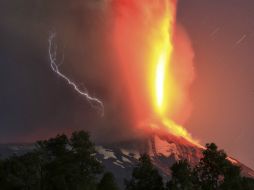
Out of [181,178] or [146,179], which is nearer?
[181,178]

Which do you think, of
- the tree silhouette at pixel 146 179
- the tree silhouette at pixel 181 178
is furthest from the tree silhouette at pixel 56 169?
the tree silhouette at pixel 181 178

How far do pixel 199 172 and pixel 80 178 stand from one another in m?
23.0

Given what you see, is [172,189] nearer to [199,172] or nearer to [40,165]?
[199,172]

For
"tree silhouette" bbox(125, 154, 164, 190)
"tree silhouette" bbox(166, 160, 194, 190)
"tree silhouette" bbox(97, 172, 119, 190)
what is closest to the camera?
"tree silhouette" bbox(97, 172, 119, 190)

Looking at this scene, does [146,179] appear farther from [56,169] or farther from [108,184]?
[56,169]

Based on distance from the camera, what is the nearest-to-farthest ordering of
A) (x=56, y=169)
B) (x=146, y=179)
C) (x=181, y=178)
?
(x=181, y=178) → (x=56, y=169) → (x=146, y=179)

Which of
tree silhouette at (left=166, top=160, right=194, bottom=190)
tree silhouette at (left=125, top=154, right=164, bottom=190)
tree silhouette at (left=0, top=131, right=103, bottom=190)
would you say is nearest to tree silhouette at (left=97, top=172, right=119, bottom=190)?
tree silhouette at (left=0, top=131, right=103, bottom=190)

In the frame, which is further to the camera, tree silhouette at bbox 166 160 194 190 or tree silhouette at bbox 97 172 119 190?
tree silhouette at bbox 166 160 194 190

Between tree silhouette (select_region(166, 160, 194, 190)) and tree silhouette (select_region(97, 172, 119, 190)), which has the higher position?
tree silhouette (select_region(166, 160, 194, 190))

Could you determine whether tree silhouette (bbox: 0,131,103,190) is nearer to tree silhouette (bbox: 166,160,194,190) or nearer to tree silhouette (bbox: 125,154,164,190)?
tree silhouette (bbox: 125,154,164,190)

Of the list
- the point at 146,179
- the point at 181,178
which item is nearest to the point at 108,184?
the point at 146,179

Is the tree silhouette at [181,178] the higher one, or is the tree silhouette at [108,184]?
the tree silhouette at [181,178]

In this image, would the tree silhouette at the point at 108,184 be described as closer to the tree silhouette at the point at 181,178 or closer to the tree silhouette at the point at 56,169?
the tree silhouette at the point at 56,169

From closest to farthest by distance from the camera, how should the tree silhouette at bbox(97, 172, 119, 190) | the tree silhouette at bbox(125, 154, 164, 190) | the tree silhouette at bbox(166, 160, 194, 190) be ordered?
the tree silhouette at bbox(97, 172, 119, 190)
the tree silhouette at bbox(166, 160, 194, 190)
the tree silhouette at bbox(125, 154, 164, 190)
